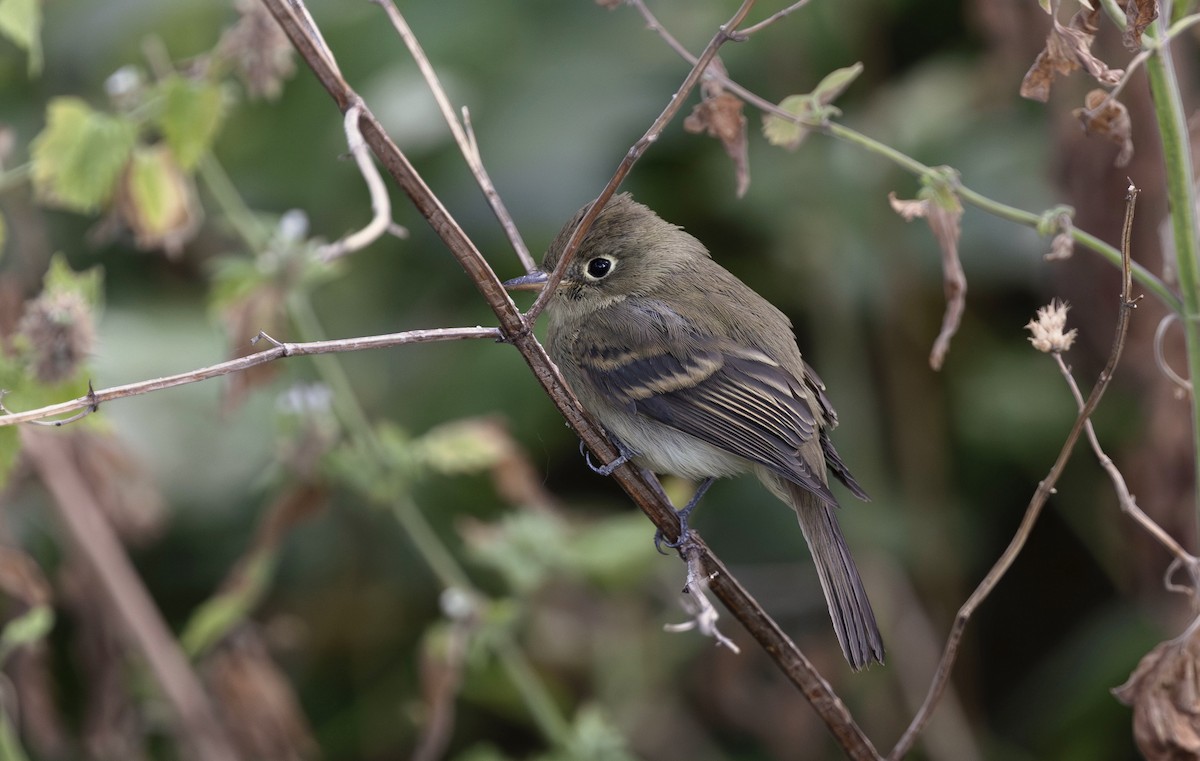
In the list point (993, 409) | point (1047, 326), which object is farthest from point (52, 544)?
point (1047, 326)

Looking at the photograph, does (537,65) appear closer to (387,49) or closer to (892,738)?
(387,49)

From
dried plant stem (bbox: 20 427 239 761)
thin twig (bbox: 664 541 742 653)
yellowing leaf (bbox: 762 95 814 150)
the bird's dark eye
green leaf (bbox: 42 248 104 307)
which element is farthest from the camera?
dried plant stem (bbox: 20 427 239 761)

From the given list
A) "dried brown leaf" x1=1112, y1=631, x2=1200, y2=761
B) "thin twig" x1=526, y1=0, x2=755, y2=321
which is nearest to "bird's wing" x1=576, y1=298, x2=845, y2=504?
"dried brown leaf" x1=1112, y1=631, x2=1200, y2=761

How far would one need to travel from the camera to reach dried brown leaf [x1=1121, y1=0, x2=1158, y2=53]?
1.67 meters

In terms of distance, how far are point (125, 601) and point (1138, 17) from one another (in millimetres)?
2662

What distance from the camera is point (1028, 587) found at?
3943mm

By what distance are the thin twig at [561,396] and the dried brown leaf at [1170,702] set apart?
0.41m

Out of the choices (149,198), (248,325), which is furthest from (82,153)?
(248,325)

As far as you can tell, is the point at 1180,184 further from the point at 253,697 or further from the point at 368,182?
the point at 253,697

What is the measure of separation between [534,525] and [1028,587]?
1743mm

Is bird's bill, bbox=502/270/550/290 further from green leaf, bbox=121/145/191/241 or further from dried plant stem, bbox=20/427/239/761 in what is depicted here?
dried plant stem, bbox=20/427/239/761

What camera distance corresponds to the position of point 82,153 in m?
2.54

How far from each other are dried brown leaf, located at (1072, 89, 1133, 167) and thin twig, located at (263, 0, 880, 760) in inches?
33.5

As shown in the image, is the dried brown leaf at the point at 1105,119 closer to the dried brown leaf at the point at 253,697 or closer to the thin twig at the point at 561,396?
the thin twig at the point at 561,396
